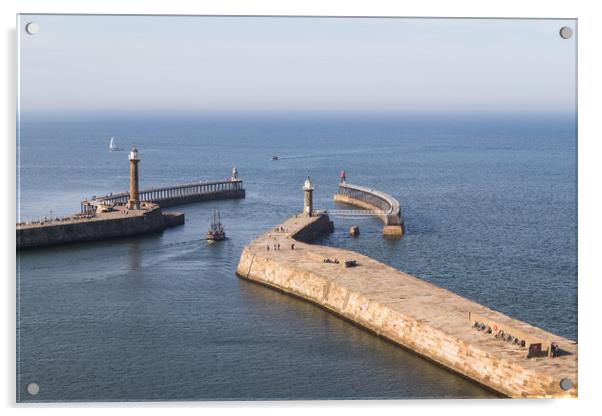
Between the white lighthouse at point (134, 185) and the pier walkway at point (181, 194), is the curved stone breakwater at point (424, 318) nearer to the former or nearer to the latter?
the white lighthouse at point (134, 185)

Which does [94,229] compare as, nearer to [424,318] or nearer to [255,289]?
[255,289]

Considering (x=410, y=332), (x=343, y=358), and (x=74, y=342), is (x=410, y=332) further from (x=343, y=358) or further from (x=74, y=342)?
(x=74, y=342)

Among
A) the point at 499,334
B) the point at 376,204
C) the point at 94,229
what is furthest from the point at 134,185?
the point at 499,334

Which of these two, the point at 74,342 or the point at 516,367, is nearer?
the point at 516,367

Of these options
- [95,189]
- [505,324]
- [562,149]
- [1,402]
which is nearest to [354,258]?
[505,324]

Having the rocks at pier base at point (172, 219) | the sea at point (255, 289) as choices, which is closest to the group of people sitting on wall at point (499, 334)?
the sea at point (255, 289)
